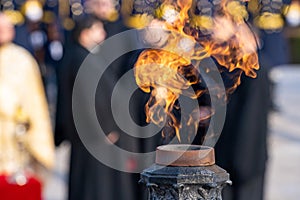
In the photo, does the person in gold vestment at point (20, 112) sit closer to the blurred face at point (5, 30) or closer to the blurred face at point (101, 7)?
the blurred face at point (5, 30)

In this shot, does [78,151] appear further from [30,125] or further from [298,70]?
[298,70]

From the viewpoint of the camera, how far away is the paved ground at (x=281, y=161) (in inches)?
383

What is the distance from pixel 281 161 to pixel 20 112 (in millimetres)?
3683

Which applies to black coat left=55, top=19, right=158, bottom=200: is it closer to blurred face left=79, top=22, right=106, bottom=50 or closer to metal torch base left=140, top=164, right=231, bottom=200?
blurred face left=79, top=22, right=106, bottom=50

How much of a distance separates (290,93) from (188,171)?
52.9 ft

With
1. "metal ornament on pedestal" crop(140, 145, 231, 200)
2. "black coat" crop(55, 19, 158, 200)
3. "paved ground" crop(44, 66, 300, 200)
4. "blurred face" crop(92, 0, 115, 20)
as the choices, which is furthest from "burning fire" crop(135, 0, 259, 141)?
"paved ground" crop(44, 66, 300, 200)

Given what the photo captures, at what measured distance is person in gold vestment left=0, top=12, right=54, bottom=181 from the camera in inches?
337

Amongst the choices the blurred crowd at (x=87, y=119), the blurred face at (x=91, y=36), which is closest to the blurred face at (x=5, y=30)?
the blurred crowd at (x=87, y=119)

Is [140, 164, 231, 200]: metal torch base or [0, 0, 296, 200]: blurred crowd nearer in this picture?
[140, 164, 231, 200]: metal torch base

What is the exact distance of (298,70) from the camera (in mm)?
25875

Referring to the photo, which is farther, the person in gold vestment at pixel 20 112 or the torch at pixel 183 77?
the person in gold vestment at pixel 20 112

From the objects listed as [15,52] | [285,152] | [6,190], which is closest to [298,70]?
[285,152]

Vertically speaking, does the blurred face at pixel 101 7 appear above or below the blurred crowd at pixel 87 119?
above

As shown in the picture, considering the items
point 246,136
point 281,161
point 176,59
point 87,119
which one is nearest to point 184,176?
point 176,59
